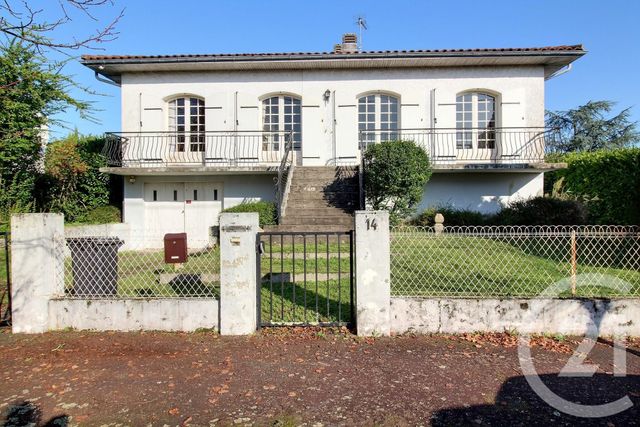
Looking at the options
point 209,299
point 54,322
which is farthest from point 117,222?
point 209,299

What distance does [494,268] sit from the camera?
23.8ft

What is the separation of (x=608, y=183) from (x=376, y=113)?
7.30 meters

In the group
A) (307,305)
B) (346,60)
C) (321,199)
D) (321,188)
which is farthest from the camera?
(346,60)

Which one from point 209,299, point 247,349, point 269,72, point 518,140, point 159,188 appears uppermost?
point 269,72

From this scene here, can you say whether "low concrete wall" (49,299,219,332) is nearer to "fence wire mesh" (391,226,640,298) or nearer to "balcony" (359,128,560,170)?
"fence wire mesh" (391,226,640,298)

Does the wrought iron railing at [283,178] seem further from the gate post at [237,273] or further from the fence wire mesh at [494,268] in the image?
the gate post at [237,273]

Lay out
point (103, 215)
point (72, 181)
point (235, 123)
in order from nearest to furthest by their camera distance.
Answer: point (72, 181)
point (103, 215)
point (235, 123)

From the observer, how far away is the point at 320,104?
1431 centimetres

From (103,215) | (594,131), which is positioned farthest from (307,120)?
(594,131)

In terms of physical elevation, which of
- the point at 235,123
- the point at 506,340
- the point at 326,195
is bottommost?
the point at 506,340

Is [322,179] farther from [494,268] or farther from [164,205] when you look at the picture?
[494,268]

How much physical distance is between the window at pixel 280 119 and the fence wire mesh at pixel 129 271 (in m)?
6.13

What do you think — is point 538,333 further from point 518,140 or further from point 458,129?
point 518,140

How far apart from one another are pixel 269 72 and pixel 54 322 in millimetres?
11198
